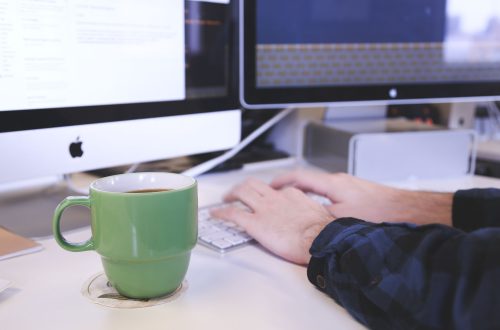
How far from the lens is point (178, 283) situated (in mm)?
470

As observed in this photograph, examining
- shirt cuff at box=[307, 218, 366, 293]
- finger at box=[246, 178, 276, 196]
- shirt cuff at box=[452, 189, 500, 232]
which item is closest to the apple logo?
finger at box=[246, 178, 276, 196]

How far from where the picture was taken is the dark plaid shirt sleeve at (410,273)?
37 centimetres

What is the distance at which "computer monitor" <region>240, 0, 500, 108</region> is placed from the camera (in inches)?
34.2

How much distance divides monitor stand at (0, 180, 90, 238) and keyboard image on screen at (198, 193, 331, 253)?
164mm

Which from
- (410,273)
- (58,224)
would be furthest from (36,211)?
(410,273)

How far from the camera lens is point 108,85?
67cm

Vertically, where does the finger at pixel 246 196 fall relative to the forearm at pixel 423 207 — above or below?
above

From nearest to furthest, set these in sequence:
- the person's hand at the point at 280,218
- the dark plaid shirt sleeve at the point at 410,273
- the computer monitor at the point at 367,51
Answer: the dark plaid shirt sleeve at the point at 410,273
the person's hand at the point at 280,218
the computer monitor at the point at 367,51

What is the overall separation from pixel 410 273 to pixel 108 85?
46 cm

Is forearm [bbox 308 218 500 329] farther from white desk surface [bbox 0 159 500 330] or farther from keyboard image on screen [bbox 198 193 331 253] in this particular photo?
keyboard image on screen [bbox 198 193 331 253]

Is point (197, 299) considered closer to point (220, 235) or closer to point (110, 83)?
point (220, 235)

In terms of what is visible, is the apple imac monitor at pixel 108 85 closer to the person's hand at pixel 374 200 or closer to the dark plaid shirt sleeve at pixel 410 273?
the person's hand at pixel 374 200

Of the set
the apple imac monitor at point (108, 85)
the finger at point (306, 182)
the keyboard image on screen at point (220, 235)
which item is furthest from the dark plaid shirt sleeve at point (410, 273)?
the apple imac monitor at point (108, 85)

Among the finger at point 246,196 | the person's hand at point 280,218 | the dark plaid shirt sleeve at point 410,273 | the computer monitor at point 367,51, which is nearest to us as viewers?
the dark plaid shirt sleeve at point 410,273
